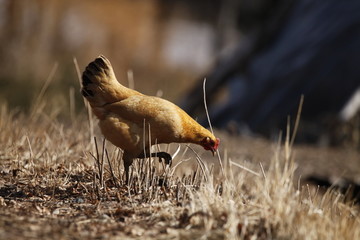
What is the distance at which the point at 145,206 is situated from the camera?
3.57 m

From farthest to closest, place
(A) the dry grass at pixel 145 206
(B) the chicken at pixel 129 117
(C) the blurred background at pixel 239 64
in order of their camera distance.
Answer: (C) the blurred background at pixel 239 64 < (B) the chicken at pixel 129 117 < (A) the dry grass at pixel 145 206

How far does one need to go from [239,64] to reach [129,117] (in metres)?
8.97

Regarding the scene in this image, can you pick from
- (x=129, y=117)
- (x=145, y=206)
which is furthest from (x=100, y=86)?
(x=145, y=206)

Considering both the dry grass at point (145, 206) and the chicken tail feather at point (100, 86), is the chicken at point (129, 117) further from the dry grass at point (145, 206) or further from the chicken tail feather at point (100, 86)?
the dry grass at point (145, 206)

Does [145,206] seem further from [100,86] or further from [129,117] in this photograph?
[100,86]

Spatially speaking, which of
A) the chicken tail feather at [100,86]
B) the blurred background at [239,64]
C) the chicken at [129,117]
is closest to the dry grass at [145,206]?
the chicken at [129,117]

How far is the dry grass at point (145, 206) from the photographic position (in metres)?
3.07

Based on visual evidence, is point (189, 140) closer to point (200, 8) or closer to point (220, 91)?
point (220, 91)

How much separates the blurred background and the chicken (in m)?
1.17

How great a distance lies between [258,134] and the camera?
1037 centimetres

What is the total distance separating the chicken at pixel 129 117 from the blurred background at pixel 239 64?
46.0 inches

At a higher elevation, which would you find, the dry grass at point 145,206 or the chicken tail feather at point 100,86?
the chicken tail feather at point 100,86

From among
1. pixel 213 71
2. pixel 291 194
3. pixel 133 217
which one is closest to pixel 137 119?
pixel 133 217

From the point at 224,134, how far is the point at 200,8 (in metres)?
18.0
